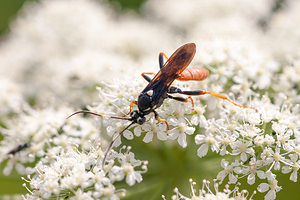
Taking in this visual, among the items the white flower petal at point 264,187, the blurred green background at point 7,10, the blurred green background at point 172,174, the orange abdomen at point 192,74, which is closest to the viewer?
the white flower petal at point 264,187

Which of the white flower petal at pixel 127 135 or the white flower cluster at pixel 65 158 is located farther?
the white flower petal at pixel 127 135

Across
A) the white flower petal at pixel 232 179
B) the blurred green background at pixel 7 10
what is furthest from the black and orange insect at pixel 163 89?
the blurred green background at pixel 7 10

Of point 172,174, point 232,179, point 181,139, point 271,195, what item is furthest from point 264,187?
point 172,174

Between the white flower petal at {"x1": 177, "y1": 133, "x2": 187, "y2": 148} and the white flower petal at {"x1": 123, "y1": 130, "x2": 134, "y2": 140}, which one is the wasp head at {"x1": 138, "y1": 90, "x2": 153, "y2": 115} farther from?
the white flower petal at {"x1": 177, "y1": 133, "x2": 187, "y2": 148}

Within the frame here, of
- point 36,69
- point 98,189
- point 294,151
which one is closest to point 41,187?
point 98,189

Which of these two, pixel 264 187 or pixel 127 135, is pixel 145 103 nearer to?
pixel 127 135

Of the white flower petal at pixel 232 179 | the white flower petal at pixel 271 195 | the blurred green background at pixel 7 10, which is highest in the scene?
the blurred green background at pixel 7 10

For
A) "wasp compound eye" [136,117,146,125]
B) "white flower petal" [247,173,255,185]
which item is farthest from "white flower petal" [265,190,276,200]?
"wasp compound eye" [136,117,146,125]

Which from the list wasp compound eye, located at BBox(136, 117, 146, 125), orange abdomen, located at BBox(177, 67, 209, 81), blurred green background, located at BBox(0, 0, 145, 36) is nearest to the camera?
wasp compound eye, located at BBox(136, 117, 146, 125)

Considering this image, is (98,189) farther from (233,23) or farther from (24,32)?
(24,32)

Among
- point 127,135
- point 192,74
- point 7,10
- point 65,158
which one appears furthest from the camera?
point 7,10

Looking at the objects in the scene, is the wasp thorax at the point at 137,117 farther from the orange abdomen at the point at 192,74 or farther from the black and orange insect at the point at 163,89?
the orange abdomen at the point at 192,74
